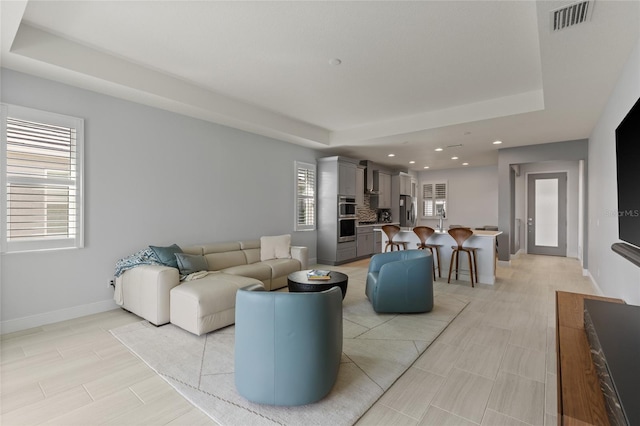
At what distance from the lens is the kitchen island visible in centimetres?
521

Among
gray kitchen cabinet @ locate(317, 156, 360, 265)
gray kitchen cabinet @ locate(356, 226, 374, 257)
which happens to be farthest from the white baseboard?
gray kitchen cabinet @ locate(356, 226, 374, 257)

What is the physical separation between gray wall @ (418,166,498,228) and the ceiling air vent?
8.05 m

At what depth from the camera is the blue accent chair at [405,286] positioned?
363 centimetres

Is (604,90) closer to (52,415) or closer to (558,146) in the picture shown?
(558,146)

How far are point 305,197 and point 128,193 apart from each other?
3657 mm

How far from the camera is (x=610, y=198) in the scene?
360 centimetres

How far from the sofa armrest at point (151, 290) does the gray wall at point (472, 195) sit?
922 cm

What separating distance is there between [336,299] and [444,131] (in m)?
4.47

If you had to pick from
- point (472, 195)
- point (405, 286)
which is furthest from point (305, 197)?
point (472, 195)

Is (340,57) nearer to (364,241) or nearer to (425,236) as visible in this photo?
(425,236)

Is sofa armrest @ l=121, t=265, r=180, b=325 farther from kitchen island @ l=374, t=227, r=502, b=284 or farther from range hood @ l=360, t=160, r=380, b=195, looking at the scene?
range hood @ l=360, t=160, r=380, b=195

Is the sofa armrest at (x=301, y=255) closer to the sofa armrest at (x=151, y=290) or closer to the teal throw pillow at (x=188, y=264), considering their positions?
the teal throw pillow at (x=188, y=264)

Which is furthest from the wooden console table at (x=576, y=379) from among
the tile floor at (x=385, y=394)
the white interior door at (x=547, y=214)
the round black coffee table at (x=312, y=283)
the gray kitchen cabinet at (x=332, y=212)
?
the white interior door at (x=547, y=214)

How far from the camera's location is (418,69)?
3.72 metres
